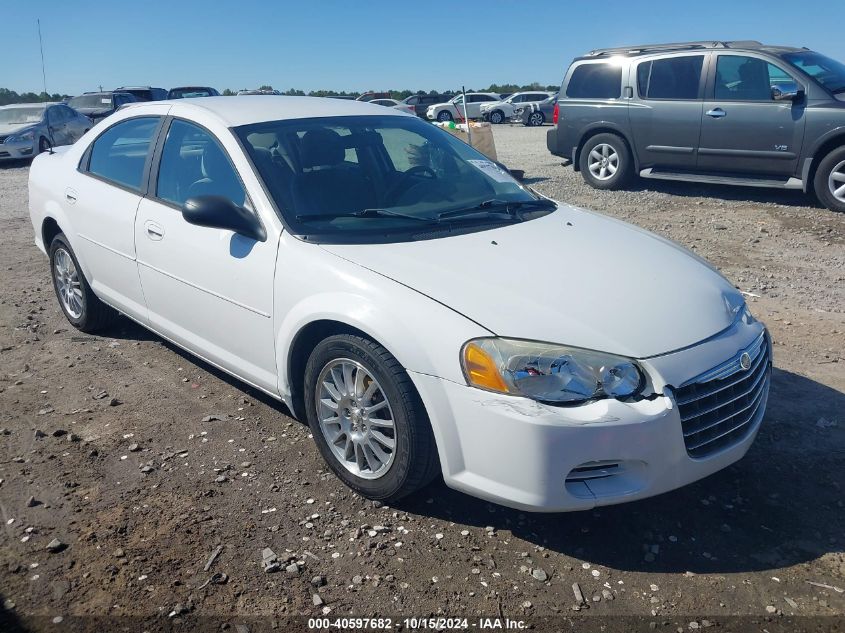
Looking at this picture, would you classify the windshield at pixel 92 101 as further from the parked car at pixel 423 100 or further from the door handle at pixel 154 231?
the door handle at pixel 154 231

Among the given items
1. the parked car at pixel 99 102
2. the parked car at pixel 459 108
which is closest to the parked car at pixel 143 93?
the parked car at pixel 99 102

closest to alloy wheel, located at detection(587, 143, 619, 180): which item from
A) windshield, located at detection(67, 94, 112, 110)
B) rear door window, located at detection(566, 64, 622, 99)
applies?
rear door window, located at detection(566, 64, 622, 99)

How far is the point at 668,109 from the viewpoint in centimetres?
1070

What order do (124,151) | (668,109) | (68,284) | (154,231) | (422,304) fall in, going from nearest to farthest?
(422,304) → (154,231) → (124,151) → (68,284) → (668,109)

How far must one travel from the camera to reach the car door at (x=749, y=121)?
31.5ft

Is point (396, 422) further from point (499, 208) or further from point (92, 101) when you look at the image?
point (92, 101)

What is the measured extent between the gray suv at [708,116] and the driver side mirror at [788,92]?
0.04ft

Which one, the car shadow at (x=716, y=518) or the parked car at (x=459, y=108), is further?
the parked car at (x=459, y=108)

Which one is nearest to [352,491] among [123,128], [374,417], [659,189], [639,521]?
[374,417]

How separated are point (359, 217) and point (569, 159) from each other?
30.8 ft

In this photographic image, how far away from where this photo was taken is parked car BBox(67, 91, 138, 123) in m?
23.6

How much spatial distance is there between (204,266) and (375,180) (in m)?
0.97

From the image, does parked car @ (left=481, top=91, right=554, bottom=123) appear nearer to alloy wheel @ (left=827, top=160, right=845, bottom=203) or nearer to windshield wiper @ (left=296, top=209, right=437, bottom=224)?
alloy wheel @ (left=827, top=160, right=845, bottom=203)

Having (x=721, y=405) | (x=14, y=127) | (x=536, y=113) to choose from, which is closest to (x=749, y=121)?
(x=721, y=405)
